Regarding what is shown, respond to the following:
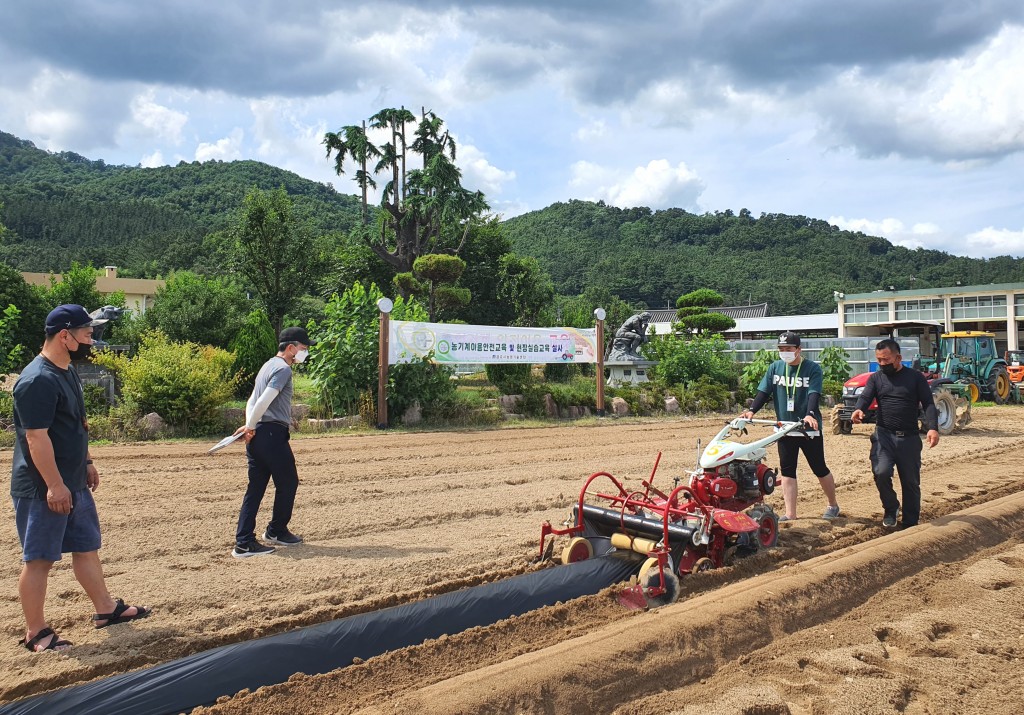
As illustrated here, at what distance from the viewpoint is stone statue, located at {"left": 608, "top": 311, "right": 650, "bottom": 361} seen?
797 inches

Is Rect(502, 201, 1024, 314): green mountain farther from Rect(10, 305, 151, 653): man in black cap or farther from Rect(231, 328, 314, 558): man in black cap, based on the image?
Rect(10, 305, 151, 653): man in black cap

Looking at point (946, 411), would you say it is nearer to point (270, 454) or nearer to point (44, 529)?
point (270, 454)

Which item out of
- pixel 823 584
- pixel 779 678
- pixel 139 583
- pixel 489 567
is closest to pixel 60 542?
pixel 139 583

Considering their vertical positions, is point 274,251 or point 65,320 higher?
point 274,251

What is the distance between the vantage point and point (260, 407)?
18.1ft

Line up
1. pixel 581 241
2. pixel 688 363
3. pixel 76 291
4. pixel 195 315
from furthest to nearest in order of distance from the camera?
pixel 581 241 → pixel 76 291 → pixel 195 315 → pixel 688 363

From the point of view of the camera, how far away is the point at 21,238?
73.9 metres

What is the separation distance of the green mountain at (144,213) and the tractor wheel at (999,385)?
4515cm

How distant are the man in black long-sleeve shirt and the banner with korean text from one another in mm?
9030

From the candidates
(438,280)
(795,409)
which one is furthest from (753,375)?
(795,409)

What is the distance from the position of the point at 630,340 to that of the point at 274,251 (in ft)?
40.6

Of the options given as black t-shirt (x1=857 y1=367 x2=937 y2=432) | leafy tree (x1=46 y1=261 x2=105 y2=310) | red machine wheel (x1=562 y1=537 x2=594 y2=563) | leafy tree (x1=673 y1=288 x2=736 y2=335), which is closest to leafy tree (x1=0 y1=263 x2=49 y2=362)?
leafy tree (x1=46 y1=261 x2=105 y2=310)

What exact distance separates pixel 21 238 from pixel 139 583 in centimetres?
8640

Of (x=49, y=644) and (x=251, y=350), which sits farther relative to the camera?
(x=251, y=350)
